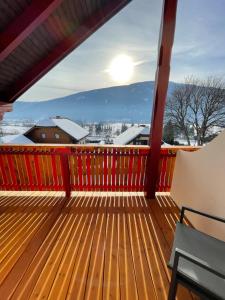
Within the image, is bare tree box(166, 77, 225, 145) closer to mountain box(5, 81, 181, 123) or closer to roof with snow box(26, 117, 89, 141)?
mountain box(5, 81, 181, 123)

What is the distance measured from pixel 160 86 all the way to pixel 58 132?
9660 millimetres

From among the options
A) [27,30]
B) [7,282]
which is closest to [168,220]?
[7,282]

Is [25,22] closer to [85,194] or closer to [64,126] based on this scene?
[85,194]

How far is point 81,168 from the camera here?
317cm

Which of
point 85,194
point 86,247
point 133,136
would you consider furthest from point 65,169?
point 133,136

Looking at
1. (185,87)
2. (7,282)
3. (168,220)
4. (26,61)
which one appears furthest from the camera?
(185,87)

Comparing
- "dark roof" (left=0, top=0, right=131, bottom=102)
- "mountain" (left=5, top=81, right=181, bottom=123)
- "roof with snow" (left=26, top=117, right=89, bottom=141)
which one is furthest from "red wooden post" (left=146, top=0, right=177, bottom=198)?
"roof with snow" (left=26, top=117, right=89, bottom=141)

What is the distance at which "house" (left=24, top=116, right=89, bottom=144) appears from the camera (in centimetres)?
1091

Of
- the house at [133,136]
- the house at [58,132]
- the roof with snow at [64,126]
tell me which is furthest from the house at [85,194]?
the roof with snow at [64,126]

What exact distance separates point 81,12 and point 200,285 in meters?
3.50

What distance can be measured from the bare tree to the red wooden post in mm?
6826

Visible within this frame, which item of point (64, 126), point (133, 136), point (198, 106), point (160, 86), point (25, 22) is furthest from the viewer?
point (64, 126)

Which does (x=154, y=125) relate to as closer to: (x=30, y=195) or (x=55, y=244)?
(x=55, y=244)

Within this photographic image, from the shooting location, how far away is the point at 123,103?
1197cm
